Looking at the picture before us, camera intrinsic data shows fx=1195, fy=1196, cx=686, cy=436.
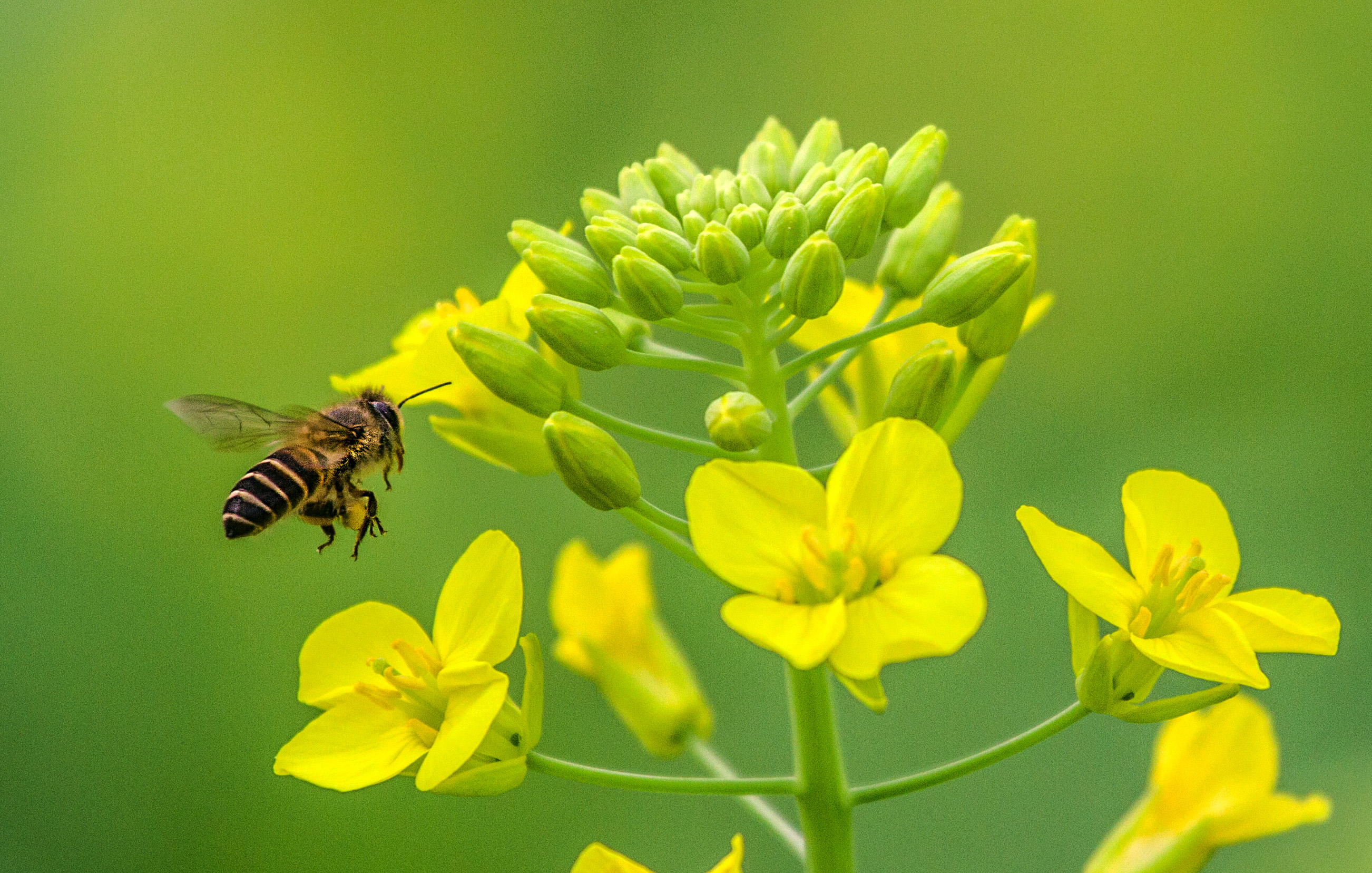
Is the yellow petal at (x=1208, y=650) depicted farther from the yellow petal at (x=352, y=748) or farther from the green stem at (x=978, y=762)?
the yellow petal at (x=352, y=748)

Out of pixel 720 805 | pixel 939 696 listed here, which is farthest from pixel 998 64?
pixel 720 805

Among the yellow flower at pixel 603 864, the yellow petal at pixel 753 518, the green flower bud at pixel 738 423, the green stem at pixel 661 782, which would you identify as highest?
the green flower bud at pixel 738 423

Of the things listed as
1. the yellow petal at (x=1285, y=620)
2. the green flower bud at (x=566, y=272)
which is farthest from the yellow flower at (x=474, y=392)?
the yellow petal at (x=1285, y=620)

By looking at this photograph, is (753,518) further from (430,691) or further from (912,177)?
(912,177)

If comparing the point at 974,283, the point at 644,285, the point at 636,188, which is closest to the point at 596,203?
the point at 636,188

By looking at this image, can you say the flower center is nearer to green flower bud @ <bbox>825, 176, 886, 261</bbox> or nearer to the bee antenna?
green flower bud @ <bbox>825, 176, 886, 261</bbox>

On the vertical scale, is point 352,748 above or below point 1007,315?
below
